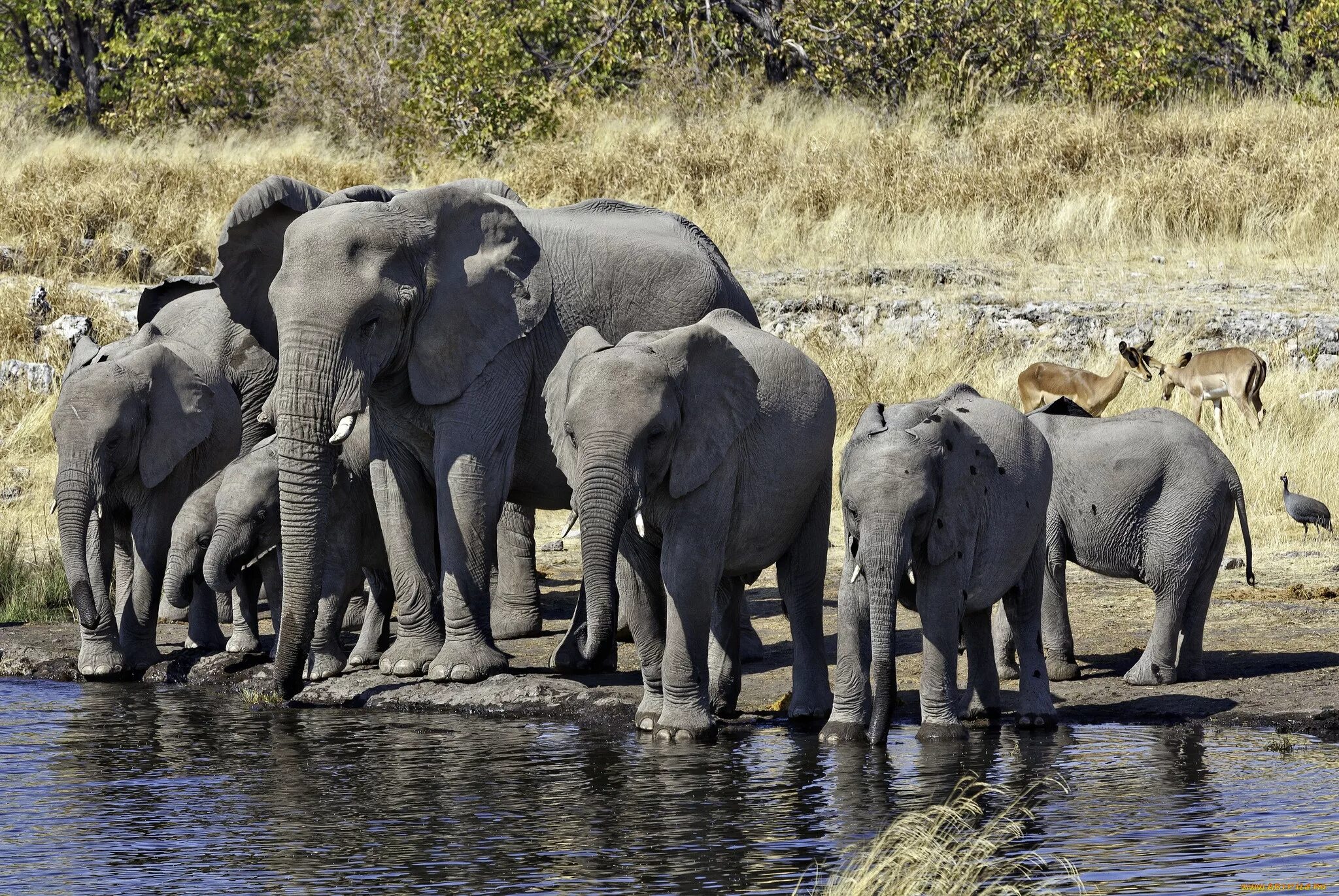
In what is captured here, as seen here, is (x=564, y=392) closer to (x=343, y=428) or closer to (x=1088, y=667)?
(x=343, y=428)

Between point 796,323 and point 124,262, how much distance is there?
7.57 metres

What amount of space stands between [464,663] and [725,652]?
1.49m

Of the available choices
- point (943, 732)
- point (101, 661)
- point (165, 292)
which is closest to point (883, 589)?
point (943, 732)

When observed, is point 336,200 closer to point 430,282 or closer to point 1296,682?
point 430,282

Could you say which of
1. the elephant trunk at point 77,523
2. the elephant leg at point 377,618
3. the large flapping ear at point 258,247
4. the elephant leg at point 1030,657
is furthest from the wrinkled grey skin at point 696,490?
the elephant trunk at point 77,523

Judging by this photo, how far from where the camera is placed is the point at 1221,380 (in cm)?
1828

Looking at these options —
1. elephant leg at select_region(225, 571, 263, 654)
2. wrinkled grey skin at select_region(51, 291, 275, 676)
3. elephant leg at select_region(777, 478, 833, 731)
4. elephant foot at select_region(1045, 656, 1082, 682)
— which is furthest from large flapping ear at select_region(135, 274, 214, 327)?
elephant foot at select_region(1045, 656, 1082, 682)

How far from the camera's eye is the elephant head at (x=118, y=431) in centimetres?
1139

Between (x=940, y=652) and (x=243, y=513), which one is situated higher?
(x=243, y=513)

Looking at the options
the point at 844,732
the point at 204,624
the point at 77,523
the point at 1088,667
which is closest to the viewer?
the point at 844,732

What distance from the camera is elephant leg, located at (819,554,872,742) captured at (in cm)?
888

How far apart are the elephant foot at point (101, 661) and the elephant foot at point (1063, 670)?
5.18 m

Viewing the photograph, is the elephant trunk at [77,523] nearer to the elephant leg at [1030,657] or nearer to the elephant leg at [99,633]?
the elephant leg at [99,633]

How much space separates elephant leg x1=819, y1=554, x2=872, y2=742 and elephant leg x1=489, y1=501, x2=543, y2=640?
358cm
